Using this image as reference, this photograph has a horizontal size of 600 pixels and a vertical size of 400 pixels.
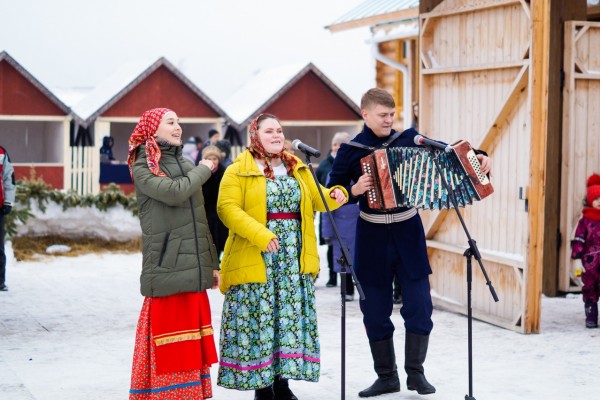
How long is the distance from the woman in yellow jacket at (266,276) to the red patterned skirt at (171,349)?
0.66 ft

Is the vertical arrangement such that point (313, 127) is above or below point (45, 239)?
above

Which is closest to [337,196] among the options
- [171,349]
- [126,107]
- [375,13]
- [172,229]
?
[172,229]

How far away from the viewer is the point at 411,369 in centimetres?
642

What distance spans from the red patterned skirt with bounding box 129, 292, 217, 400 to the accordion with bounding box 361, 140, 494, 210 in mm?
1267

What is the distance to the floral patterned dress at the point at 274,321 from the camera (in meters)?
5.97

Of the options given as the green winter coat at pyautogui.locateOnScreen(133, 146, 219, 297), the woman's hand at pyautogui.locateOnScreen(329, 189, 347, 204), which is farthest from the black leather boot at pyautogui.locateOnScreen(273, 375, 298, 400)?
the woman's hand at pyautogui.locateOnScreen(329, 189, 347, 204)

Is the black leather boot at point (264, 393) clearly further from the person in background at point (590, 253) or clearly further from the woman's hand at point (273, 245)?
the person in background at point (590, 253)

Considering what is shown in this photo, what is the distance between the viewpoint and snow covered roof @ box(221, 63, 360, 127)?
22.0 metres

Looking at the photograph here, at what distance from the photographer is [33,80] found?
1948 cm

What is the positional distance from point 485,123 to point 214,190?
2.86 metres

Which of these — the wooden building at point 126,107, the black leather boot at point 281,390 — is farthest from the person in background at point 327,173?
the wooden building at point 126,107

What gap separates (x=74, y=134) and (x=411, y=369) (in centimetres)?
1575

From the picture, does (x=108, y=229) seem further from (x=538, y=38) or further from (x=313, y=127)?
(x=313, y=127)

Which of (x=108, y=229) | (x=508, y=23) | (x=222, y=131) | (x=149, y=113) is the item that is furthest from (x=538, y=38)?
(x=222, y=131)
